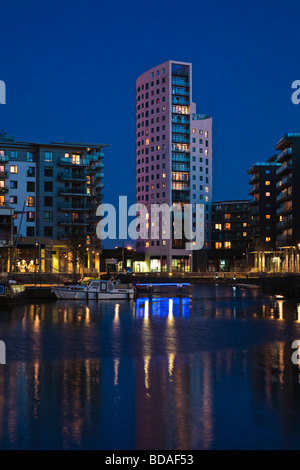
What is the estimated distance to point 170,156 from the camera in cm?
17488

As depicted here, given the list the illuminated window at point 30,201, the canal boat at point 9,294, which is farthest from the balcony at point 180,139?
the canal boat at point 9,294

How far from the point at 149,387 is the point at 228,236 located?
168m

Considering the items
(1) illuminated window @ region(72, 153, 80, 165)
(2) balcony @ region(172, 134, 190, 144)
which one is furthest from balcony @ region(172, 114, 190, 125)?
(1) illuminated window @ region(72, 153, 80, 165)

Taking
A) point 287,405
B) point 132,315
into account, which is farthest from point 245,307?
point 287,405

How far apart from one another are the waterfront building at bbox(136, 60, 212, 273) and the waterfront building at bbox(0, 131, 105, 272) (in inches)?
2191

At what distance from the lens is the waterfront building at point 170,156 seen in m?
174

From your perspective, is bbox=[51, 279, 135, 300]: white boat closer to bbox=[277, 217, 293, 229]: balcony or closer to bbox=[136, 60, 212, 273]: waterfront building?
bbox=[277, 217, 293, 229]: balcony

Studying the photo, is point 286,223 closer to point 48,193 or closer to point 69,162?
point 69,162

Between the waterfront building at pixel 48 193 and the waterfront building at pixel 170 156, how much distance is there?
55648 millimetres

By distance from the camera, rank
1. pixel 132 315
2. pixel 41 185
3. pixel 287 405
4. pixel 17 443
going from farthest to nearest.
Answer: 1. pixel 41 185
2. pixel 132 315
3. pixel 287 405
4. pixel 17 443

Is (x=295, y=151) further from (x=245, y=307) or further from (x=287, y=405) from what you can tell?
(x=287, y=405)

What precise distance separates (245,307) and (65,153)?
2736 inches

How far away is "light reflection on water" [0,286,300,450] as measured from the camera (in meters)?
15.8

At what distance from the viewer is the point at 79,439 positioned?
1542 centimetres
